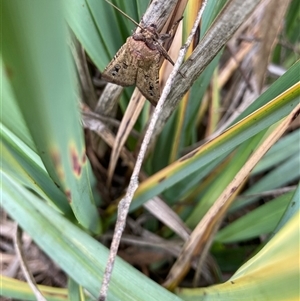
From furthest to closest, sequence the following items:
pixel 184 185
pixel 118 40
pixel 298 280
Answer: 1. pixel 184 185
2. pixel 118 40
3. pixel 298 280

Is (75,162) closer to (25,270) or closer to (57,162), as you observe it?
(57,162)

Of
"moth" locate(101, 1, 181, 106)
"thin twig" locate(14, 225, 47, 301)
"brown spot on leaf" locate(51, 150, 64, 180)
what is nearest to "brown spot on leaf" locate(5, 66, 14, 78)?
"brown spot on leaf" locate(51, 150, 64, 180)

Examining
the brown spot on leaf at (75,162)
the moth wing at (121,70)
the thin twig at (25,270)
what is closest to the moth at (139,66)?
the moth wing at (121,70)

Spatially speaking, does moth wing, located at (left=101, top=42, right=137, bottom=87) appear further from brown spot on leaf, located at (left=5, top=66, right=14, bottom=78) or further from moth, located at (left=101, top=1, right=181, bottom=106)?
brown spot on leaf, located at (left=5, top=66, right=14, bottom=78)

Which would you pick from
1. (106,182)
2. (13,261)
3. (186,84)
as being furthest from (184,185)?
(13,261)

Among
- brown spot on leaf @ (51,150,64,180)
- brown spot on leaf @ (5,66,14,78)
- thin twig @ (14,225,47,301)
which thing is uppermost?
brown spot on leaf @ (5,66,14,78)

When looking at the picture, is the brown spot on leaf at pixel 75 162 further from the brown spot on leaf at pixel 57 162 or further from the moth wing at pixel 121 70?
the moth wing at pixel 121 70

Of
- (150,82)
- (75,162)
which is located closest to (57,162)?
(75,162)

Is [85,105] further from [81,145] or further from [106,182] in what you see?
[81,145]
